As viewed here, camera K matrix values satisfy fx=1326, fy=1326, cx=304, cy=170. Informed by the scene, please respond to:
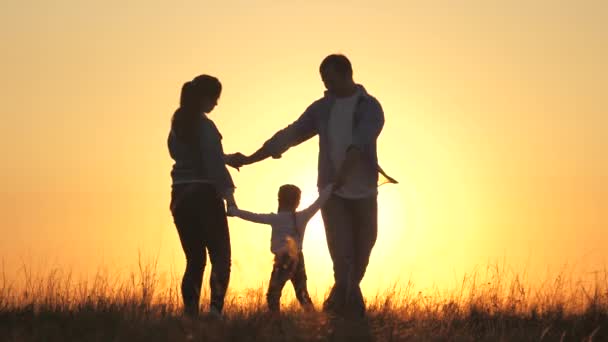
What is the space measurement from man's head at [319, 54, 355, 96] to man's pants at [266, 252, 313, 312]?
150cm

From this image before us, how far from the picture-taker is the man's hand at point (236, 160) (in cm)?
1184

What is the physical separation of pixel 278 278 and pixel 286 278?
0.22 feet

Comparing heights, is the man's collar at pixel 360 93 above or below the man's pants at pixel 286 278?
above

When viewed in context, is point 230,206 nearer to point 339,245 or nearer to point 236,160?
point 339,245

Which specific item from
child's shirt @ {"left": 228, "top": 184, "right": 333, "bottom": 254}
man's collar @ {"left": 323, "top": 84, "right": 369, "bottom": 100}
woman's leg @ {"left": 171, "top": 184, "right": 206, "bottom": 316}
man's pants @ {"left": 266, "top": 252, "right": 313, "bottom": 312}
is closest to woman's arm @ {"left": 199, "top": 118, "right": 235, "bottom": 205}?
woman's leg @ {"left": 171, "top": 184, "right": 206, "bottom": 316}

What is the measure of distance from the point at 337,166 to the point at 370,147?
308 millimetres

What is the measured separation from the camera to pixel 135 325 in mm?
8781

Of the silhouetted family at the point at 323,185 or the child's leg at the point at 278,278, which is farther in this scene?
the child's leg at the point at 278,278

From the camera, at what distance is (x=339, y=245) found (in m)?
10.8

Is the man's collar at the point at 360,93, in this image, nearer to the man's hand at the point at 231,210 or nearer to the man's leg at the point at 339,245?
the man's leg at the point at 339,245

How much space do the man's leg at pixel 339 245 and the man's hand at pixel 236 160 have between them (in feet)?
4.19

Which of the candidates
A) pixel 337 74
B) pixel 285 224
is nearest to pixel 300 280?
pixel 285 224

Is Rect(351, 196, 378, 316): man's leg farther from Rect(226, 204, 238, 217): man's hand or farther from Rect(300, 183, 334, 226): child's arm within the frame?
Rect(226, 204, 238, 217): man's hand

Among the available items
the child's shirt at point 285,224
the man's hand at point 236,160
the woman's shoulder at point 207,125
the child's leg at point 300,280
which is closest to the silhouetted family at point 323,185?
the woman's shoulder at point 207,125
